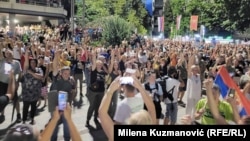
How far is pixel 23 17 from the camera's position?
48.5 m

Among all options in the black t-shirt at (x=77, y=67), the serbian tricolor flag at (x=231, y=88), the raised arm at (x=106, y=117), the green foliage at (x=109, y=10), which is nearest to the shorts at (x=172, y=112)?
the serbian tricolor flag at (x=231, y=88)

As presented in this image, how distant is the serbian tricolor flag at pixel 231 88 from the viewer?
5.53 metres

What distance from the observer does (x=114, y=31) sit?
97.1 ft

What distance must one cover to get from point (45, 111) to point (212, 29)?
167ft

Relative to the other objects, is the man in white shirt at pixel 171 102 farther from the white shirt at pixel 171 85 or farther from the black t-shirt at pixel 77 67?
the black t-shirt at pixel 77 67

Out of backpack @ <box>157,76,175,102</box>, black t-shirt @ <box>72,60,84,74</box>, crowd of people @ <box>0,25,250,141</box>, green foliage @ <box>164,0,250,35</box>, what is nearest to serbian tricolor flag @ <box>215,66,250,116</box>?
crowd of people @ <box>0,25,250,141</box>

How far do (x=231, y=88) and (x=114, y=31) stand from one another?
2391 cm

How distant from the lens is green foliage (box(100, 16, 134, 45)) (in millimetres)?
29438

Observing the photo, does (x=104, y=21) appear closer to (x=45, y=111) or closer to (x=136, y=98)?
(x=45, y=111)

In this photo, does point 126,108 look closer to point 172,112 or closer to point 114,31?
point 172,112

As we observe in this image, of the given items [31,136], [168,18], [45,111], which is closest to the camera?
[31,136]

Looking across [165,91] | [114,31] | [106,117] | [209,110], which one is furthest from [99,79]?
[114,31]

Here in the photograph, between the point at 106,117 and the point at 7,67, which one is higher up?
the point at 7,67

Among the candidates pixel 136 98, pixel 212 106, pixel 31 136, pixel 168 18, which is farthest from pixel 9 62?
pixel 168 18
